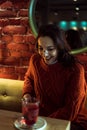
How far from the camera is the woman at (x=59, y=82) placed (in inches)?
63.7

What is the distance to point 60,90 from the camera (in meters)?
1.70

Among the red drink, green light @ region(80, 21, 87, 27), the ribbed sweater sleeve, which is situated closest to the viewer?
the red drink

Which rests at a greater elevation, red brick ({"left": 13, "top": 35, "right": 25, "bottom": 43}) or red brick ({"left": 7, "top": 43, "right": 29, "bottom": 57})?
red brick ({"left": 13, "top": 35, "right": 25, "bottom": 43})

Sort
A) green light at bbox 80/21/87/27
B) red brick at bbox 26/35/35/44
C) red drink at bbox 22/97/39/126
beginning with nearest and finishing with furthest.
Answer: red drink at bbox 22/97/39/126 < green light at bbox 80/21/87/27 < red brick at bbox 26/35/35/44

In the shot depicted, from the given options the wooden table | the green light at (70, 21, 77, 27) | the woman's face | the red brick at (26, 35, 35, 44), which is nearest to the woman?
the woman's face

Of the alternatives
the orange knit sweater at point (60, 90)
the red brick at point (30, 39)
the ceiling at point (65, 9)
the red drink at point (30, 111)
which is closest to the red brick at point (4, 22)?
the red brick at point (30, 39)

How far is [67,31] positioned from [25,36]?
41cm

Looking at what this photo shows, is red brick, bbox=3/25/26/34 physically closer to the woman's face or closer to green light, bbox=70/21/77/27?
green light, bbox=70/21/77/27

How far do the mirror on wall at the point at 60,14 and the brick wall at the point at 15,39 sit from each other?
Result: 10cm

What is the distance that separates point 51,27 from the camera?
175 centimetres

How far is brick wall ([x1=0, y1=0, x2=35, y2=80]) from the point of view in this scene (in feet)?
7.54

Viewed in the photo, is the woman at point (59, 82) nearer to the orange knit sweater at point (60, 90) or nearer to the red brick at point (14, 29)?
the orange knit sweater at point (60, 90)

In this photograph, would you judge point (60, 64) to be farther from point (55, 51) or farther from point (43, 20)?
point (43, 20)

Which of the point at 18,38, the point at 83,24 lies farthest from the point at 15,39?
the point at 83,24
